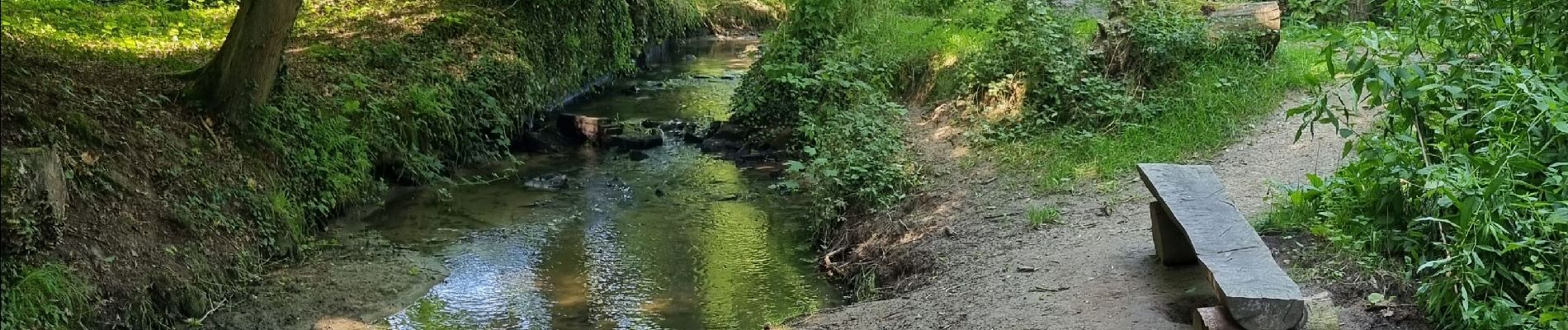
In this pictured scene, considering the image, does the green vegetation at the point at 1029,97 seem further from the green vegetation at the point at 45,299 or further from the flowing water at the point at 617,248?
the green vegetation at the point at 45,299

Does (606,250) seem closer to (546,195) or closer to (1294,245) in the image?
(546,195)

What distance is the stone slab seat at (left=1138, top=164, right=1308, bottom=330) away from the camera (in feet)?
15.5

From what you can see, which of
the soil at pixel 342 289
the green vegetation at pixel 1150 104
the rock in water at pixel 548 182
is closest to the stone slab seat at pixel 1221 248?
the green vegetation at pixel 1150 104

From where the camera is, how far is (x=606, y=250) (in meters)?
8.80

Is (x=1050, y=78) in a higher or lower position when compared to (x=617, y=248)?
higher

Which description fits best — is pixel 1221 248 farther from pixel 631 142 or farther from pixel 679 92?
pixel 679 92

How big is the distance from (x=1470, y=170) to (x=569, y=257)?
Answer: 18.8 ft

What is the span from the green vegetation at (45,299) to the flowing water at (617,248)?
1.75 metres

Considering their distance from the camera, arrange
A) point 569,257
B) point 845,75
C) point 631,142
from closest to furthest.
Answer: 1. point 569,257
2. point 845,75
3. point 631,142

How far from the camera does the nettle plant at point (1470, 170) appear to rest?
183 inches

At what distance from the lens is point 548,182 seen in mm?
11086

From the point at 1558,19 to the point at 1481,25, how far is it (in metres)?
0.43

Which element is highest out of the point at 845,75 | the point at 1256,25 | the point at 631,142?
the point at 1256,25

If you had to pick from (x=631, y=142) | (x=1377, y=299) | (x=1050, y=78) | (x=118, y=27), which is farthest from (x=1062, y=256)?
(x=118, y=27)
